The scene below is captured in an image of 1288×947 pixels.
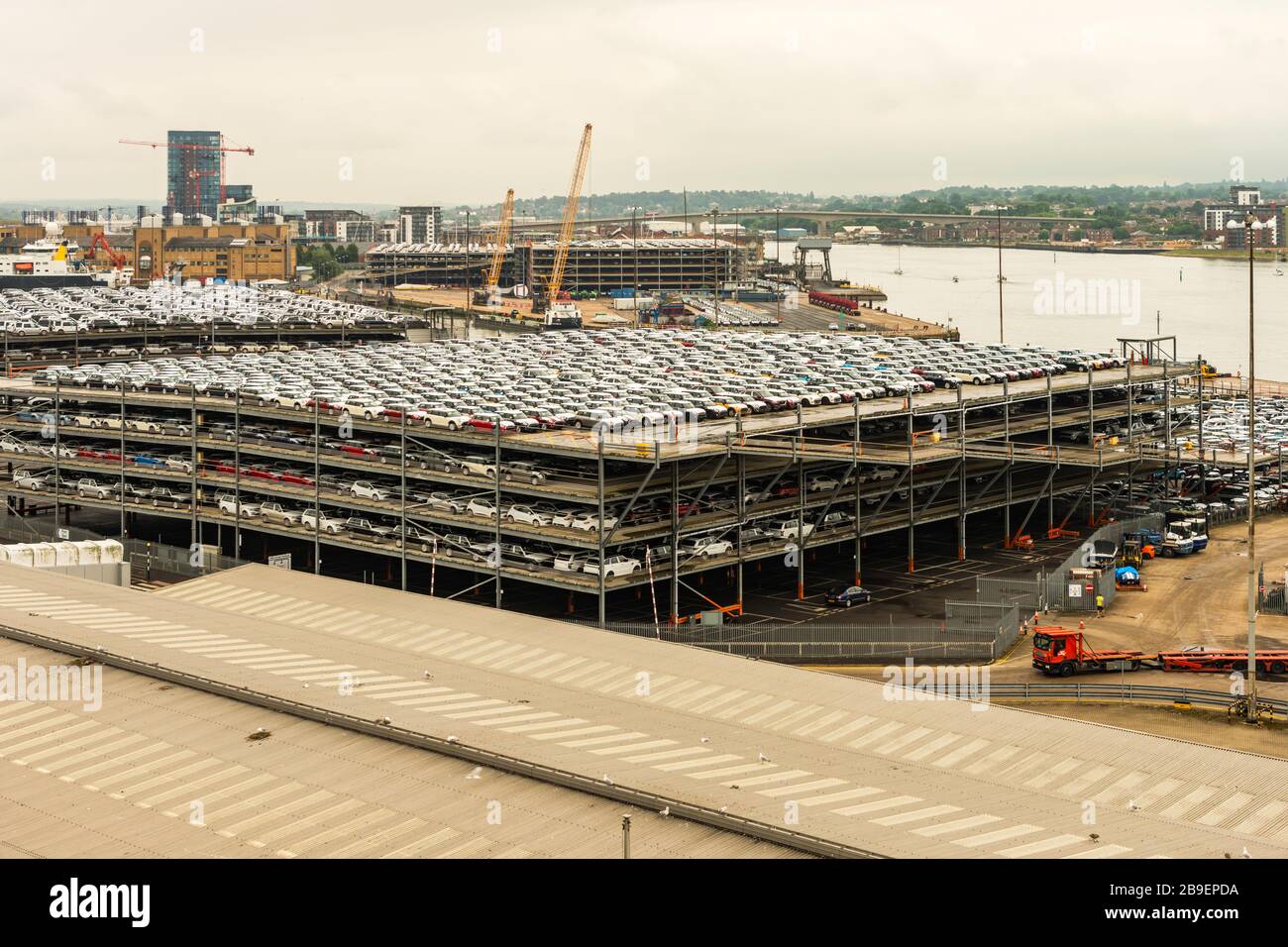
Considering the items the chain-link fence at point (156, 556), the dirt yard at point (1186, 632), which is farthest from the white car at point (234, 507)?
the dirt yard at point (1186, 632)

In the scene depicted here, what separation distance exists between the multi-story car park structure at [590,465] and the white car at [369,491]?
6cm

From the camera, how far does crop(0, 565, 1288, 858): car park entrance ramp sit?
22203 mm

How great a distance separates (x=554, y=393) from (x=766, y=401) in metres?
7.74

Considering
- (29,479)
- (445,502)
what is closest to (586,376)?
(445,502)

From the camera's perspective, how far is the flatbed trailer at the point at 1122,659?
39406mm

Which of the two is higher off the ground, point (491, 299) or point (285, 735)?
point (491, 299)

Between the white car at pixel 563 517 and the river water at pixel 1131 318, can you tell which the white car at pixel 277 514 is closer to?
the white car at pixel 563 517

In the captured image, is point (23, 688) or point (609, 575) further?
point (609, 575)

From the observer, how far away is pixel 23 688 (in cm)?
2886

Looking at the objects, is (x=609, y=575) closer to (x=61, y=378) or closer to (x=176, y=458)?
(x=176, y=458)

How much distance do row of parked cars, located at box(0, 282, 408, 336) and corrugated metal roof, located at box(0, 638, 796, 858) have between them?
6815 cm

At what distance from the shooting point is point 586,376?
64.1m
